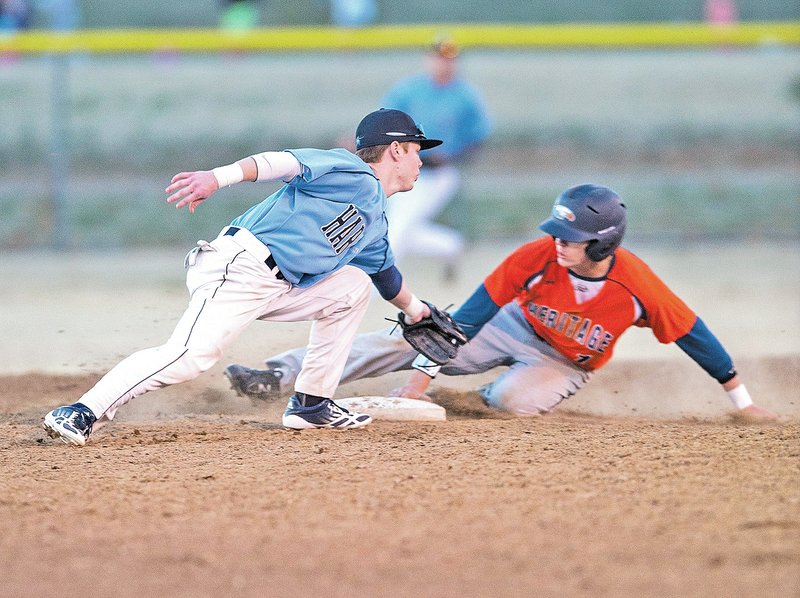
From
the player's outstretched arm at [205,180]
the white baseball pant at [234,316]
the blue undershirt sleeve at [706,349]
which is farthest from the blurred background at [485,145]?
the player's outstretched arm at [205,180]

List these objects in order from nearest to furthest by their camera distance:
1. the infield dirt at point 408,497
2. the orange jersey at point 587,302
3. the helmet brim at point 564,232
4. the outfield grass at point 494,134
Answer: the infield dirt at point 408,497, the helmet brim at point 564,232, the orange jersey at point 587,302, the outfield grass at point 494,134

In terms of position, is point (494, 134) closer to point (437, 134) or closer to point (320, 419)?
point (437, 134)

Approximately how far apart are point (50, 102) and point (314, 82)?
9.20ft

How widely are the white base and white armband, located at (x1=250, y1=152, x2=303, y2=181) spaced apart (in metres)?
1.12

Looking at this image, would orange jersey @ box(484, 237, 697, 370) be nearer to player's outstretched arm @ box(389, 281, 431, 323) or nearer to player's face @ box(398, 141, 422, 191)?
player's outstretched arm @ box(389, 281, 431, 323)

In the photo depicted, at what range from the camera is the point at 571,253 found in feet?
13.9

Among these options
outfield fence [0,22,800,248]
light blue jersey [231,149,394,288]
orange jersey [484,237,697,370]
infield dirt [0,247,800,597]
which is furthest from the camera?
outfield fence [0,22,800,248]

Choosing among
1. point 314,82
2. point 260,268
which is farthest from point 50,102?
A: point 260,268

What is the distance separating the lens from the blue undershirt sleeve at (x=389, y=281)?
4.23 metres

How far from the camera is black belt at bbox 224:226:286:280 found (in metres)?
3.88

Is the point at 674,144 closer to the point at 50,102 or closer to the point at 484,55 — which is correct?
the point at 484,55

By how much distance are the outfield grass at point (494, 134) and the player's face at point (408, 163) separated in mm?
6386

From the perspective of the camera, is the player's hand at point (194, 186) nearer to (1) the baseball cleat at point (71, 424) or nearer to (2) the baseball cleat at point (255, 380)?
(1) the baseball cleat at point (71, 424)


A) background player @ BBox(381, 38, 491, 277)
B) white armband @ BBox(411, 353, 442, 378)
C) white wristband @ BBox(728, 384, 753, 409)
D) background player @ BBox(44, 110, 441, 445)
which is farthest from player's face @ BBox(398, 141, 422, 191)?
background player @ BBox(381, 38, 491, 277)
